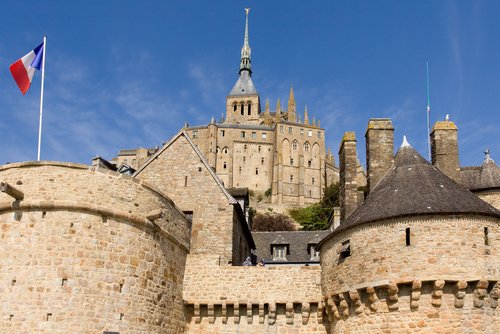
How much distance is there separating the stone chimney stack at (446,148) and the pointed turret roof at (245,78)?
471 feet

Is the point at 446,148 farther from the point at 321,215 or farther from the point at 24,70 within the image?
the point at 321,215

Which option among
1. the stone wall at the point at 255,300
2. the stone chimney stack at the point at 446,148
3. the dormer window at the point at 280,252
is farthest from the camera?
the dormer window at the point at 280,252

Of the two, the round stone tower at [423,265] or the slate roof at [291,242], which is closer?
the round stone tower at [423,265]

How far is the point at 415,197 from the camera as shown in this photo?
19.8m

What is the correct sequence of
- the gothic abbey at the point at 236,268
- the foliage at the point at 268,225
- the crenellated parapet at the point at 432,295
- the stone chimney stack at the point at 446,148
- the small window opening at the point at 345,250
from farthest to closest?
1. the foliage at the point at 268,225
2. the stone chimney stack at the point at 446,148
3. the small window opening at the point at 345,250
4. the crenellated parapet at the point at 432,295
5. the gothic abbey at the point at 236,268

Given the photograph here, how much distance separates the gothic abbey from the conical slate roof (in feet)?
0.19

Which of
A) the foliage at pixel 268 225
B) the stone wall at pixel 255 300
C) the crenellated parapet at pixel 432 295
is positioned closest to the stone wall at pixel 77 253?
the stone wall at pixel 255 300

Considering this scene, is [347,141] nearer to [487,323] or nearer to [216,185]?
[216,185]

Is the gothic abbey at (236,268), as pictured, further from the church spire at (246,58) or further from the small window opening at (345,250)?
the church spire at (246,58)

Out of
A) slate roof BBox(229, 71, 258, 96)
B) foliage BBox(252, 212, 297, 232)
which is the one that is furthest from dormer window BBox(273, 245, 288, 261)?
slate roof BBox(229, 71, 258, 96)

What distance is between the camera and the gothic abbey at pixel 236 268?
18.0 m

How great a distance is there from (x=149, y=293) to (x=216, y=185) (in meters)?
7.51

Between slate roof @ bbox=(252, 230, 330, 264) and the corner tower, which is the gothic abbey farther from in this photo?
the corner tower

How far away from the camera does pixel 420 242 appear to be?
61.0 feet
